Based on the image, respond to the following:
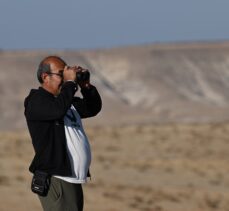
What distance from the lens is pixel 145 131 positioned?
4850cm

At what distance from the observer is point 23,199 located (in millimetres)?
16547

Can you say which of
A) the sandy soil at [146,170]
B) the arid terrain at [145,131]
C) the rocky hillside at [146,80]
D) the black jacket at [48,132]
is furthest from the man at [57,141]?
the rocky hillside at [146,80]

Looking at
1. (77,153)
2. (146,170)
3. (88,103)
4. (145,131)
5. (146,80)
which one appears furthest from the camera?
(146,80)

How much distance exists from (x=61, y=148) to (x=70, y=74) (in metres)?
0.45

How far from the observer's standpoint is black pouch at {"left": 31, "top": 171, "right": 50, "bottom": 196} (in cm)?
599

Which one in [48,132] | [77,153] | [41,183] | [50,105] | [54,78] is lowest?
[41,183]

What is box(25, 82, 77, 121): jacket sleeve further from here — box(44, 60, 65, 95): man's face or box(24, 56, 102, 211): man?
box(44, 60, 65, 95): man's face

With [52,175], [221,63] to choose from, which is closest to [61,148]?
[52,175]

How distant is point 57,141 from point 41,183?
270 mm

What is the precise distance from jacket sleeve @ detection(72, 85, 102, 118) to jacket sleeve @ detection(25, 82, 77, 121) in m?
0.33

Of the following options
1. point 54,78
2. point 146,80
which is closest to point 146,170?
point 54,78

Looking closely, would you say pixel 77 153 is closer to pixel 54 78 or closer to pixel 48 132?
pixel 48 132

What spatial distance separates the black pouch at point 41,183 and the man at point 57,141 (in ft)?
0.08

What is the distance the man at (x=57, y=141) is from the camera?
5.99 metres
